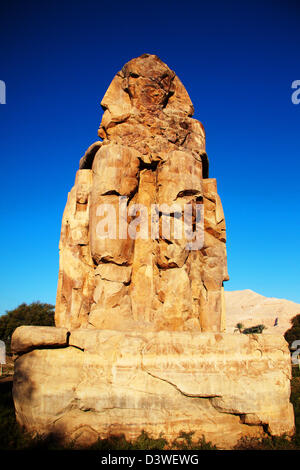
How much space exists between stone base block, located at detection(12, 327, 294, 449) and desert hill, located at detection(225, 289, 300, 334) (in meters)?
37.2

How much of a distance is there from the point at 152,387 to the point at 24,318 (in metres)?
21.5

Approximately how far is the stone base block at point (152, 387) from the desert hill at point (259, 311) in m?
37.2

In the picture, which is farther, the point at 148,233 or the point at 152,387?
the point at 148,233

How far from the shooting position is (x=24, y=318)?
2364 cm

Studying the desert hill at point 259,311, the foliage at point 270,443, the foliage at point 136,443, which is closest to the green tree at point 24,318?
the foliage at point 136,443

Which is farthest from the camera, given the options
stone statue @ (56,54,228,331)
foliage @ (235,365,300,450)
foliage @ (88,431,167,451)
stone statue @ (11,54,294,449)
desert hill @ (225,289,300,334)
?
desert hill @ (225,289,300,334)

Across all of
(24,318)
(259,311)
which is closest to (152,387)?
(24,318)

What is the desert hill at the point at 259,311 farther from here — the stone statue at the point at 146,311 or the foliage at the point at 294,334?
the stone statue at the point at 146,311

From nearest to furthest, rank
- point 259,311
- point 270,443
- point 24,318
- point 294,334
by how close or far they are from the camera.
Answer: point 270,443 → point 24,318 → point 294,334 → point 259,311

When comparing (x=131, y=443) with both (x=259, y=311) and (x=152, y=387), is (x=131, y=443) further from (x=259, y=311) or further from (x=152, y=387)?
(x=259, y=311)

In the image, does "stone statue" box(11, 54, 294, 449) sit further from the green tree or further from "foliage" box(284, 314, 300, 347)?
"foliage" box(284, 314, 300, 347)

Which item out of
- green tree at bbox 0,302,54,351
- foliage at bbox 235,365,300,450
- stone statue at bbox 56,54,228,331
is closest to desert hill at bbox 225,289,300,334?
green tree at bbox 0,302,54,351

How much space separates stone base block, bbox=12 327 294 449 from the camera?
442 cm

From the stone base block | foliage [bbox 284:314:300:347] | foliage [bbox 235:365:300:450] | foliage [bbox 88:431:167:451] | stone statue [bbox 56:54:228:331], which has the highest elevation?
stone statue [bbox 56:54:228:331]
